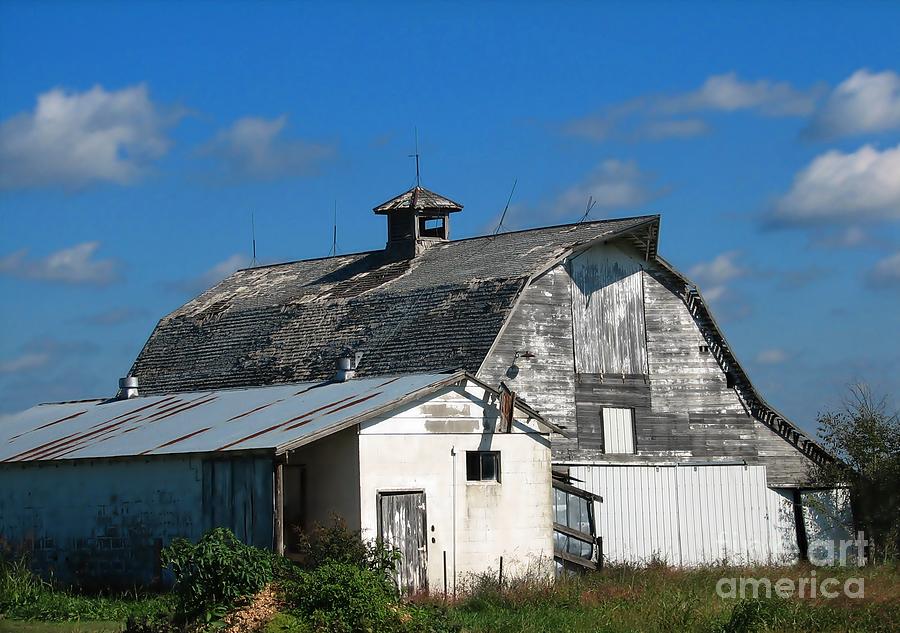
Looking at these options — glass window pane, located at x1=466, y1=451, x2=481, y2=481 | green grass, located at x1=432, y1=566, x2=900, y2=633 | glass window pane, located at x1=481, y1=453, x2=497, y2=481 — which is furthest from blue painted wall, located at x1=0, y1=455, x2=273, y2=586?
green grass, located at x1=432, y1=566, x2=900, y2=633

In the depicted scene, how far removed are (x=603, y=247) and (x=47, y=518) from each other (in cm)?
1405

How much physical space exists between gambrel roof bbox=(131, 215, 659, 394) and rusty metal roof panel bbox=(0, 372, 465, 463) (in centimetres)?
334

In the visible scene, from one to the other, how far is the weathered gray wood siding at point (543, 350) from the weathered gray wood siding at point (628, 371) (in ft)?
0.08

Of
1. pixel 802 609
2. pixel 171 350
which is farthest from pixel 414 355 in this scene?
pixel 802 609

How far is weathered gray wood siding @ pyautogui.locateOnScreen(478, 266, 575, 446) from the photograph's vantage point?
2909 cm

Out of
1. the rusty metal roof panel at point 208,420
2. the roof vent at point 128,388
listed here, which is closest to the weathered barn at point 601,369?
the rusty metal roof panel at point 208,420

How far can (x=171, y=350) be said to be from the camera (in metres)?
37.4

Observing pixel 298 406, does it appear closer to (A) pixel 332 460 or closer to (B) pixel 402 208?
(A) pixel 332 460

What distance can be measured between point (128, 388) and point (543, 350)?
10.9 meters

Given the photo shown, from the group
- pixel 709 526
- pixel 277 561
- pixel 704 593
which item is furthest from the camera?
pixel 709 526

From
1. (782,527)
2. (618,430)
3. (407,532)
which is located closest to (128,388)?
(618,430)

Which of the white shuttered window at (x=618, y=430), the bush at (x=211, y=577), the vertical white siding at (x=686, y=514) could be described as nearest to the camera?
the bush at (x=211, y=577)

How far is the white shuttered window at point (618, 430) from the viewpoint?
30.4 m

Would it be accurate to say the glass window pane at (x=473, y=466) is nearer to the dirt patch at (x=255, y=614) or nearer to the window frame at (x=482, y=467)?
the window frame at (x=482, y=467)
